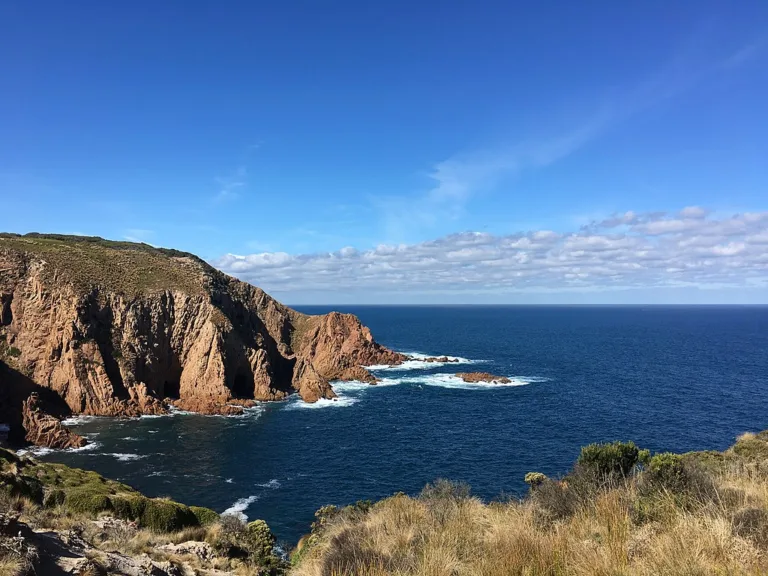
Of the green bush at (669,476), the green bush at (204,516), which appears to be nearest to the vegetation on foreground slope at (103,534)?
the green bush at (204,516)

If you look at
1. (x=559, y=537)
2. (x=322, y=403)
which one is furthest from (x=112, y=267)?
(x=559, y=537)

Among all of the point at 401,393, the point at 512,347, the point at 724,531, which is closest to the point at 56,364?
the point at 401,393

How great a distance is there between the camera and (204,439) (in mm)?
57781

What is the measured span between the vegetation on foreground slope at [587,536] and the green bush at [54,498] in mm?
18277

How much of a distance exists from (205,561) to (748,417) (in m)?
72.6

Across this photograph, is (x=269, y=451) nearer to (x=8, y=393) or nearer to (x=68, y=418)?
(x=68, y=418)

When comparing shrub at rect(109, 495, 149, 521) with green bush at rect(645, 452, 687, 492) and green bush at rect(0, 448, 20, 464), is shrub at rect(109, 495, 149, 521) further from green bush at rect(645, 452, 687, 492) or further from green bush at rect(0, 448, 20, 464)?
green bush at rect(645, 452, 687, 492)

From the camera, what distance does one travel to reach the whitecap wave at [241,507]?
37469mm

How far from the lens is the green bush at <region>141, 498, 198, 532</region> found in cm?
2455

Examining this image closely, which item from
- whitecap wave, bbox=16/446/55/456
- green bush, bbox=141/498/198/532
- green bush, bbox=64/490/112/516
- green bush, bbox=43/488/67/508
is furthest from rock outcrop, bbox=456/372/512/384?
green bush, bbox=43/488/67/508

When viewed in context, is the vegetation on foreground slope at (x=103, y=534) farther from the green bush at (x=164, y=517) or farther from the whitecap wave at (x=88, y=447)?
the whitecap wave at (x=88, y=447)

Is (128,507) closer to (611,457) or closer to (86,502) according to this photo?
(86,502)

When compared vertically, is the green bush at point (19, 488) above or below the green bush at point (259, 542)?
above

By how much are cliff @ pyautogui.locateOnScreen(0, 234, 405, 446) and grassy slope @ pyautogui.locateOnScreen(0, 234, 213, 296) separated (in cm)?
17
